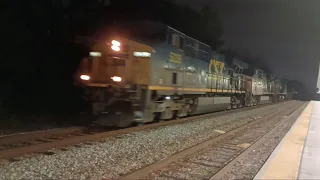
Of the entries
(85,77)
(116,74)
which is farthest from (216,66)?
(85,77)

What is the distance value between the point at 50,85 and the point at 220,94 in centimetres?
1003

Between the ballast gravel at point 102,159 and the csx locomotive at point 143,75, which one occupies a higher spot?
the csx locomotive at point 143,75

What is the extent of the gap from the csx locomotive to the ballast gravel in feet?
4.65

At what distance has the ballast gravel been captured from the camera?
18.8 feet

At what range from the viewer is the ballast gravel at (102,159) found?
18.8 feet

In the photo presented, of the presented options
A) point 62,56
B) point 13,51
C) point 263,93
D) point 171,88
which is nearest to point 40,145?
point 171,88

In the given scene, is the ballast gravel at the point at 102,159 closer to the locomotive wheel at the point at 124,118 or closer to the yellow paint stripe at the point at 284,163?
the locomotive wheel at the point at 124,118

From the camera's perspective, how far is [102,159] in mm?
6926

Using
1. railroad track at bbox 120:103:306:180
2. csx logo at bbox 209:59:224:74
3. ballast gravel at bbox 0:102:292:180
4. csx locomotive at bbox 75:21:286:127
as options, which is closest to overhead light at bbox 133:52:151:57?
csx locomotive at bbox 75:21:286:127

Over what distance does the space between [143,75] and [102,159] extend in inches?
195

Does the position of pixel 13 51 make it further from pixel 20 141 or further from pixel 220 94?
pixel 220 94

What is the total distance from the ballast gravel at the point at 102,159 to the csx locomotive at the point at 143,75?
1.42m

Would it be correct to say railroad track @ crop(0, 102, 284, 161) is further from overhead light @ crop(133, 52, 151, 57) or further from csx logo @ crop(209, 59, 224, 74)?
csx logo @ crop(209, 59, 224, 74)

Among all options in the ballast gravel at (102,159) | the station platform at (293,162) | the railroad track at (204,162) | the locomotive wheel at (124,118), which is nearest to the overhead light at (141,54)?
the locomotive wheel at (124,118)
